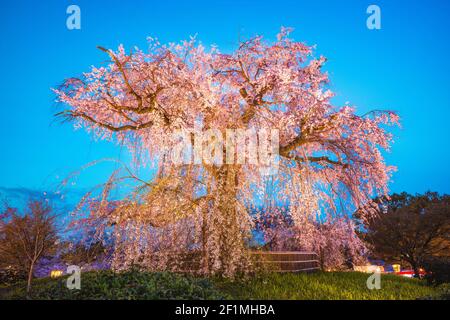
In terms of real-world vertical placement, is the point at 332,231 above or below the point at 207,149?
below

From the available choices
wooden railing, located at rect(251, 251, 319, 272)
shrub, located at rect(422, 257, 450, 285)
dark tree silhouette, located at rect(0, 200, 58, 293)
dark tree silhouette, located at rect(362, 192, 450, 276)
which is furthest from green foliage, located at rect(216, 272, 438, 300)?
dark tree silhouette, located at rect(362, 192, 450, 276)

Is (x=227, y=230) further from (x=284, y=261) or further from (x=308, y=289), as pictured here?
(x=284, y=261)

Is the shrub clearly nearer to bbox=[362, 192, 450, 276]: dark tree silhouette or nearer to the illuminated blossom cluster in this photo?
the illuminated blossom cluster

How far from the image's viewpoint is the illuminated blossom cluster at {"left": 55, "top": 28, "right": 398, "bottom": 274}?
8875 millimetres

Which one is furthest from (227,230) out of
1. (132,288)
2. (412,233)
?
(412,233)

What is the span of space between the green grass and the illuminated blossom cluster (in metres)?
0.76

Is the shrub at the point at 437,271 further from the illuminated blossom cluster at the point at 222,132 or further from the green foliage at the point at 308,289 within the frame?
the illuminated blossom cluster at the point at 222,132

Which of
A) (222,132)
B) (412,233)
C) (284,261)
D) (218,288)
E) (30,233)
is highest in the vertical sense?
(222,132)

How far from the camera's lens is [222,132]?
9.62 m

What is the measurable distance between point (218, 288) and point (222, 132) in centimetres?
379
